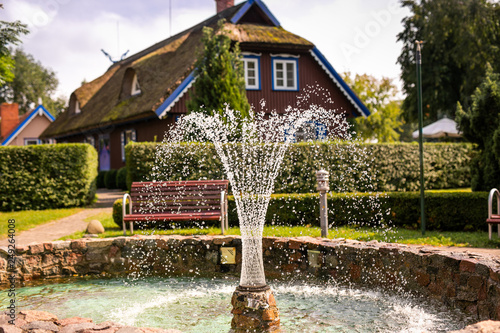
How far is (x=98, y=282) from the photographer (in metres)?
7.42

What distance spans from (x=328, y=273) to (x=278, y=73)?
47.4ft

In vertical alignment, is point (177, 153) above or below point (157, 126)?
below

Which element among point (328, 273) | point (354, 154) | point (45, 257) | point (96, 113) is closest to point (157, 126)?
point (96, 113)

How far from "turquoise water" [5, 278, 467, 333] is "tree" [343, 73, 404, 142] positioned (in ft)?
103

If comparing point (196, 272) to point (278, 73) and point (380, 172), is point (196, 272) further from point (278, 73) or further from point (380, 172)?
point (278, 73)

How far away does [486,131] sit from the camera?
34.3 feet

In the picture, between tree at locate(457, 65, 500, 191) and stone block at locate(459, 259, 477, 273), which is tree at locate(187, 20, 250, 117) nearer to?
tree at locate(457, 65, 500, 191)

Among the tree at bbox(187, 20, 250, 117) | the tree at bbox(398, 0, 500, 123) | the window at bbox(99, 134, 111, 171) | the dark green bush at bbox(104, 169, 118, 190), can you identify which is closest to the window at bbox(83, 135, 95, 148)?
the window at bbox(99, 134, 111, 171)

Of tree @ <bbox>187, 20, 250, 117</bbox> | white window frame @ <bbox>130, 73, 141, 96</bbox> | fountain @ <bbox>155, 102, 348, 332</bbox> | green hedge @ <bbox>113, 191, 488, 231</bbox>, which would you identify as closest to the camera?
fountain @ <bbox>155, 102, 348, 332</bbox>

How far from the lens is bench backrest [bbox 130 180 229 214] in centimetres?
984

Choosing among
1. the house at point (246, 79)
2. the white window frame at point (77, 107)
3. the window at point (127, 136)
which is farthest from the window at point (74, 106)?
the window at point (127, 136)

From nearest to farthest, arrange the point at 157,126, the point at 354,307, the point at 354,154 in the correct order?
the point at 354,307 → the point at 354,154 → the point at 157,126

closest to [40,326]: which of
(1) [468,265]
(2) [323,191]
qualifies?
(1) [468,265]

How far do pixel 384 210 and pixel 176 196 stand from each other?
4.39 metres
